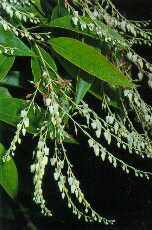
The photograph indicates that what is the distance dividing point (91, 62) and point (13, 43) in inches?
5.7

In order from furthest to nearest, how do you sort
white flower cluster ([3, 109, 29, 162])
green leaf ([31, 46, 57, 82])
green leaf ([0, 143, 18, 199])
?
green leaf ([0, 143, 18, 199])
green leaf ([31, 46, 57, 82])
white flower cluster ([3, 109, 29, 162])

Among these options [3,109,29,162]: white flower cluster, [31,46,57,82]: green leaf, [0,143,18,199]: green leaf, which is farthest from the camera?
[0,143,18,199]: green leaf

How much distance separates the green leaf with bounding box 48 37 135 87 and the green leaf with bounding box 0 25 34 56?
7 cm

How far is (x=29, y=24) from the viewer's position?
2.98 feet

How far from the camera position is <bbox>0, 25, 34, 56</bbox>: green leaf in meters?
0.58

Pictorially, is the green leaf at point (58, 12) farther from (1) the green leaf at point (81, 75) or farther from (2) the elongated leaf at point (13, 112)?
(2) the elongated leaf at point (13, 112)

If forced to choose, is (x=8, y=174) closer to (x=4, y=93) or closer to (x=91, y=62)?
(x=4, y=93)

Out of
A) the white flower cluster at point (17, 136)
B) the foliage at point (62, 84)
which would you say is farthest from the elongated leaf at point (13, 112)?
the white flower cluster at point (17, 136)

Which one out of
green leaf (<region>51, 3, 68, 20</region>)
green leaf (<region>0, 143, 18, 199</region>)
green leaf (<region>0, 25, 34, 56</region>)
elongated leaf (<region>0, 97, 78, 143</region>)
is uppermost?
green leaf (<region>51, 3, 68, 20</region>)

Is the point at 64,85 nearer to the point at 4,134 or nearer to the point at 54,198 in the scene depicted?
the point at 4,134

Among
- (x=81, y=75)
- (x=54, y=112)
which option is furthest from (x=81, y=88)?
(x=54, y=112)

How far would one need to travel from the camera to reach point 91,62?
1.91 feet

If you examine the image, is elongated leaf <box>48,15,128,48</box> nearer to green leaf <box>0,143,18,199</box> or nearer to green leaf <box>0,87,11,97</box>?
green leaf <box>0,87,11,97</box>

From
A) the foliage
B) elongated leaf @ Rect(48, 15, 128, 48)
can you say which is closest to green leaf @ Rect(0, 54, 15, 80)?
the foliage
